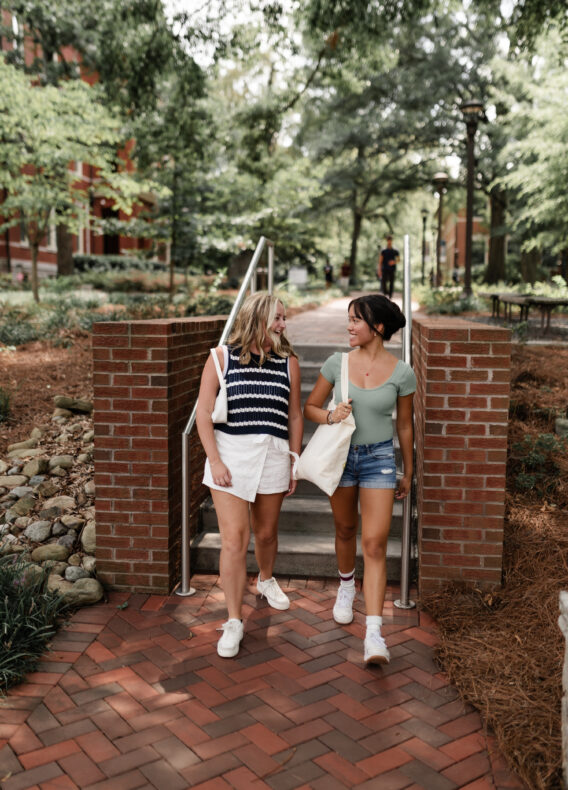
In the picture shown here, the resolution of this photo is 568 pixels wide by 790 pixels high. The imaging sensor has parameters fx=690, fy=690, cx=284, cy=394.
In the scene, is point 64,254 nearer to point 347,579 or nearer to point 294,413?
point 294,413

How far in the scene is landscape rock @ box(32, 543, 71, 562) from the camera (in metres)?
4.08

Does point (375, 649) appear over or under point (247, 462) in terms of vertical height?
under

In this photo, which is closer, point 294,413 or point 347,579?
point 294,413

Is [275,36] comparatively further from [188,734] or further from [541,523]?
[188,734]

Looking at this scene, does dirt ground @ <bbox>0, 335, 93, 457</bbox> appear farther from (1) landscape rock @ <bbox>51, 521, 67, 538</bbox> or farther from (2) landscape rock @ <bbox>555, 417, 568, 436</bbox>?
(2) landscape rock @ <bbox>555, 417, 568, 436</bbox>

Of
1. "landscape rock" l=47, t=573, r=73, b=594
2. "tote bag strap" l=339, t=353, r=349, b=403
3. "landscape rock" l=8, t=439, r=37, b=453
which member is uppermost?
"tote bag strap" l=339, t=353, r=349, b=403

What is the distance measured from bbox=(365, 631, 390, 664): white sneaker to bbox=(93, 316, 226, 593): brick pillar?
1340mm

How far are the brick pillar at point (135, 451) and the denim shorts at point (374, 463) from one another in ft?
3.95

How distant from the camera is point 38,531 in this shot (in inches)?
170

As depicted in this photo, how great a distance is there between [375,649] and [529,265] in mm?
28521

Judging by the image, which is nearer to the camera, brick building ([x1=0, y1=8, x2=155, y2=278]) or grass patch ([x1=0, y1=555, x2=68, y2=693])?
grass patch ([x1=0, y1=555, x2=68, y2=693])

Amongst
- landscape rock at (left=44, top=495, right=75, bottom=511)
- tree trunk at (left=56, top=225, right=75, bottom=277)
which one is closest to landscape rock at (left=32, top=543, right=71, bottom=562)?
landscape rock at (left=44, top=495, right=75, bottom=511)

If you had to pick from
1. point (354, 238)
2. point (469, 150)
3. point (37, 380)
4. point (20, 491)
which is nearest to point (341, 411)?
point (20, 491)

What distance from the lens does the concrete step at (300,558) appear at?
4223 mm
